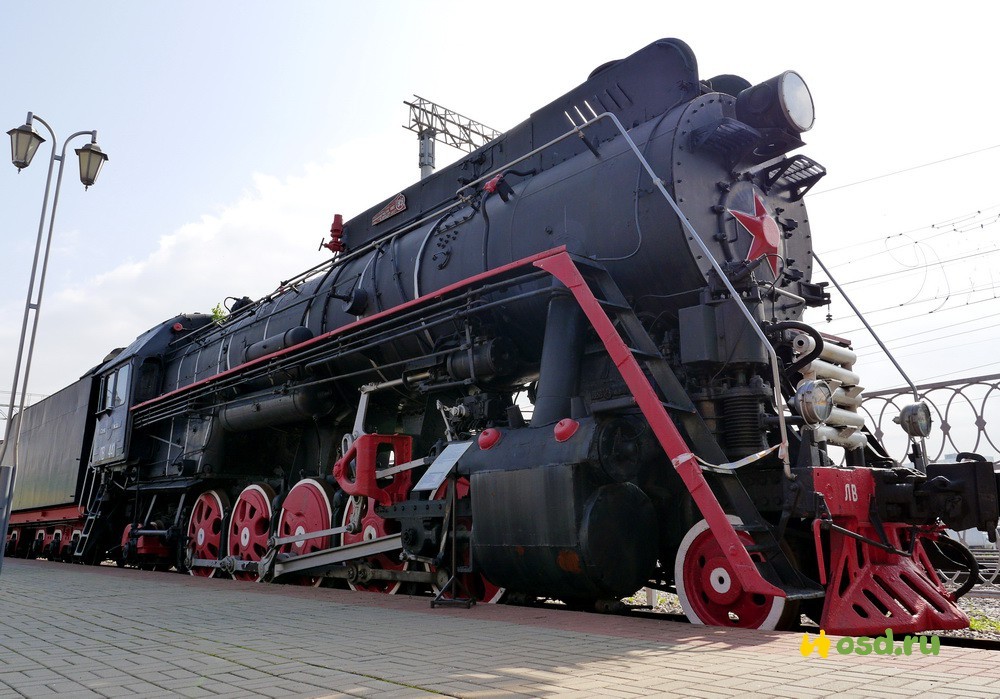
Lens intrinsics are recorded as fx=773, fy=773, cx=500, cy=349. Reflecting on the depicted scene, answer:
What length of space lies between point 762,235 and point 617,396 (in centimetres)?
151

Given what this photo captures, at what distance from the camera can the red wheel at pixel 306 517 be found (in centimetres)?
745

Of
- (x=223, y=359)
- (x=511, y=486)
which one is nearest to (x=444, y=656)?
(x=511, y=486)

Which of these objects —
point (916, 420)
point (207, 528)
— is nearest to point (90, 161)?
point (207, 528)

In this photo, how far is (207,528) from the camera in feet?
31.5

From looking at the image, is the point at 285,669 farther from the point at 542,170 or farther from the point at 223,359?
the point at 223,359

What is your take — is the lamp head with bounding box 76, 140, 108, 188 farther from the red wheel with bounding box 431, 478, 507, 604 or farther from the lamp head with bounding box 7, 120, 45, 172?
the red wheel with bounding box 431, 478, 507, 604

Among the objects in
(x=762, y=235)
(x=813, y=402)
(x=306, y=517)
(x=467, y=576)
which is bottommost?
(x=467, y=576)

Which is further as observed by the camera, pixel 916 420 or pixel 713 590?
pixel 916 420

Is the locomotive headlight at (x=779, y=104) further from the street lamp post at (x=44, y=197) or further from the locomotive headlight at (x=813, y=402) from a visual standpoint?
the street lamp post at (x=44, y=197)

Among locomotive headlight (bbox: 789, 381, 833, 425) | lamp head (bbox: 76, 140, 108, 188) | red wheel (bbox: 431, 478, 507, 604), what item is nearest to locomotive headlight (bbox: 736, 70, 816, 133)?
locomotive headlight (bbox: 789, 381, 833, 425)

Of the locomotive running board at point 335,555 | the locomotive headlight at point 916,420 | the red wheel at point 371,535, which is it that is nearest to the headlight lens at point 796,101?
the locomotive headlight at point 916,420

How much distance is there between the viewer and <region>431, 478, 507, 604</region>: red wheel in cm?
574

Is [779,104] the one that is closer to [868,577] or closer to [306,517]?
[868,577]

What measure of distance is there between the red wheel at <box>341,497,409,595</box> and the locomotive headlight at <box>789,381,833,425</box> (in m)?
3.58
